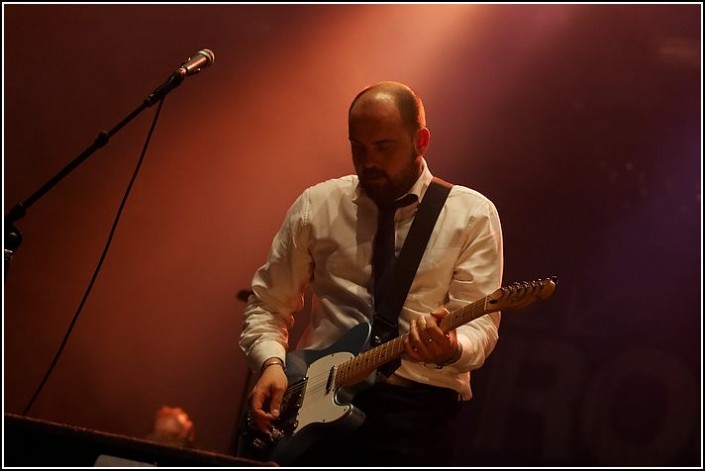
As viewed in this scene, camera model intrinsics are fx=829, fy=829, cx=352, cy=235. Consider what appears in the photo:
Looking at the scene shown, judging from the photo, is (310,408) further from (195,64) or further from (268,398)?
(195,64)

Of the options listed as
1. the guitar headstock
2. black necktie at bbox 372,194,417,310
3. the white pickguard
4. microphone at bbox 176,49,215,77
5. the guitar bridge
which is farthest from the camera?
microphone at bbox 176,49,215,77

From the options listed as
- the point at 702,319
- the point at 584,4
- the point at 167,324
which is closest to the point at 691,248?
the point at 702,319

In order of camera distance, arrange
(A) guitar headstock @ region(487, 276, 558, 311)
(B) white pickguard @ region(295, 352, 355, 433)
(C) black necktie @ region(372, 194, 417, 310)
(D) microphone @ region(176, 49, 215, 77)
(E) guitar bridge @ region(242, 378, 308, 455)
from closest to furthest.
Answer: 1. (A) guitar headstock @ region(487, 276, 558, 311)
2. (B) white pickguard @ region(295, 352, 355, 433)
3. (E) guitar bridge @ region(242, 378, 308, 455)
4. (C) black necktie @ region(372, 194, 417, 310)
5. (D) microphone @ region(176, 49, 215, 77)

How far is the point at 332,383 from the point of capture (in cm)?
238

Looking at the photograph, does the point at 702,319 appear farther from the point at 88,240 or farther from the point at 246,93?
the point at 88,240

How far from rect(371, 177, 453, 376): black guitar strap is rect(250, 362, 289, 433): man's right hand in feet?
1.05

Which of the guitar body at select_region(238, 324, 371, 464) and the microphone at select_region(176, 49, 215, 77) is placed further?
the microphone at select_region(176, 49, 215, 77)

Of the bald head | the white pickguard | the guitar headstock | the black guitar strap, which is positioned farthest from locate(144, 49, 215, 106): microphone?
the guitar headstock

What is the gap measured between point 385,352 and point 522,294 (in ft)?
1.40

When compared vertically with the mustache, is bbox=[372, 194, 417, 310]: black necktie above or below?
below

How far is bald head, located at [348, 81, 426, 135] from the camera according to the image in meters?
2.62

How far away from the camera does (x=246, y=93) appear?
5012 mm

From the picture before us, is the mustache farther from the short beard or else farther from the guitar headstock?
the guitar headstock

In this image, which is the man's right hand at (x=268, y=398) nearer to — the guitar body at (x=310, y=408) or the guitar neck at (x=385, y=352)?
the guitar body at (x=310, y=408)
